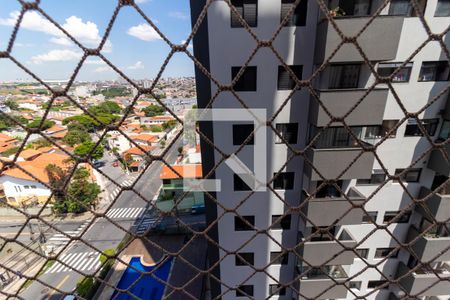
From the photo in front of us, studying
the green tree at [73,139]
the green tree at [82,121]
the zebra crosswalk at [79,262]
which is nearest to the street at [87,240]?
the zebra crosswalk at [79,262]

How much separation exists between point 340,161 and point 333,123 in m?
0.34

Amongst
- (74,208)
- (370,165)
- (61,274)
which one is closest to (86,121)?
(74,208)

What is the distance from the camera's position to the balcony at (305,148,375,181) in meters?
1.88

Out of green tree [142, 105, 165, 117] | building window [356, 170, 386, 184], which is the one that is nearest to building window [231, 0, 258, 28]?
building window [356, 170, 386, 184]

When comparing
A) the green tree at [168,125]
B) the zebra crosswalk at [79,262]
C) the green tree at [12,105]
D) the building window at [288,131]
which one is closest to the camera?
the building window at [288,131]

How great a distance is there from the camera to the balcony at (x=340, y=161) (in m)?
1.88

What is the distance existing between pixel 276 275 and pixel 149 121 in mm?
14544

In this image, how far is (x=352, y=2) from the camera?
1752 millimetres

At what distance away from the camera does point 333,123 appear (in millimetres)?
1822

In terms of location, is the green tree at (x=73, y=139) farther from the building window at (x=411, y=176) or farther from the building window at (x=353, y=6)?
the building window at (x=411, y=176)

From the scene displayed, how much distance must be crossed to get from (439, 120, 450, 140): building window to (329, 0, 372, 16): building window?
122cm

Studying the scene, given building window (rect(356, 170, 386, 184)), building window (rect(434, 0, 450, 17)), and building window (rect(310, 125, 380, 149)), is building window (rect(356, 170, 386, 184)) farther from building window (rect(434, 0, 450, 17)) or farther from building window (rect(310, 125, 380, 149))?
building window (rect(434, 0, 450, 17))

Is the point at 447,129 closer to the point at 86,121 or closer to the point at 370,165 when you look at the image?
the point at 370,165

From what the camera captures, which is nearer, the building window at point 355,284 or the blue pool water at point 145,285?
the building window at point 355,284
